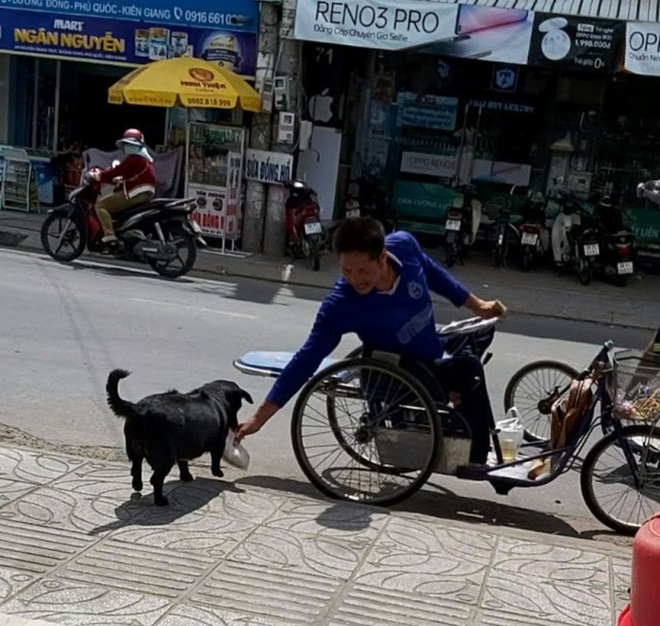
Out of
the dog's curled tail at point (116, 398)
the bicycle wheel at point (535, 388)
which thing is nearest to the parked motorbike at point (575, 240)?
the bicycle wheel at point (535, 388)

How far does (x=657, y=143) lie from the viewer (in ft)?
50.9

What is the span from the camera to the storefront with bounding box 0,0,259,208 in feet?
46.2

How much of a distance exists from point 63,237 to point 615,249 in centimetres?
744

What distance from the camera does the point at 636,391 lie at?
190 inches

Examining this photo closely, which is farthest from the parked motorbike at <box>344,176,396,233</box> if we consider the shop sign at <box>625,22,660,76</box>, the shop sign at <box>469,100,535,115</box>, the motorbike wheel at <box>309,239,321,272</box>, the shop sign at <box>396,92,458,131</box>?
the shop sign at <box>625,22,660,76</box>

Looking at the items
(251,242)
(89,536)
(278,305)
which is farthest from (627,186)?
(89,536)

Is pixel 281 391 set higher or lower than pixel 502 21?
lower

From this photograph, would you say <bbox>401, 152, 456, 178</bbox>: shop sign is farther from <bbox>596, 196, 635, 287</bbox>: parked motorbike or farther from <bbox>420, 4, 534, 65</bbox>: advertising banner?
<bbox>420, 4, 534, 65</bbox>: advertising banner

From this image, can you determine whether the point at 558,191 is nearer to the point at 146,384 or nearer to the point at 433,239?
the point at 433,239

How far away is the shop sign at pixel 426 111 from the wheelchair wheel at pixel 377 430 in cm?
1159

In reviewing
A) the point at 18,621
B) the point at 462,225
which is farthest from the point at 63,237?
the point at 18,621

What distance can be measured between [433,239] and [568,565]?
12.4 meters

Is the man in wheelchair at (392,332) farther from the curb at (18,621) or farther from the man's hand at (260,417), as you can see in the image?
the curb at (18,621)

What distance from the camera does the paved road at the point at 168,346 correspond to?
5484 mm
